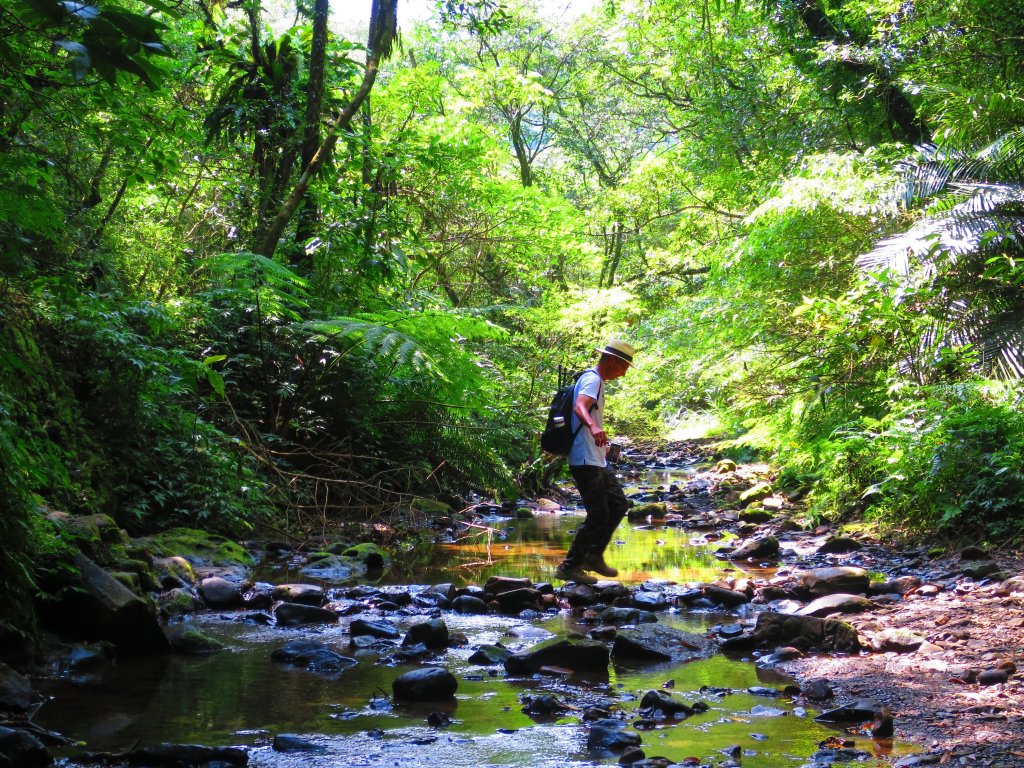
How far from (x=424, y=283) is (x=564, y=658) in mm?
Result: 12130

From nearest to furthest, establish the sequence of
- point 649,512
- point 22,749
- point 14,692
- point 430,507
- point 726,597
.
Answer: point 22,749
point 14,692
point 726,597
point 430,507
point 649,512

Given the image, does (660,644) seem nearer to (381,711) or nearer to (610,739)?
(610,739)

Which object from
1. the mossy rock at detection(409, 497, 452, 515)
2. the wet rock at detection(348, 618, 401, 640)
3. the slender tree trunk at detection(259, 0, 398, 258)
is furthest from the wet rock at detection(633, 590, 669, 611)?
the slender tree trunk at detection(259, 0, 398, 258)

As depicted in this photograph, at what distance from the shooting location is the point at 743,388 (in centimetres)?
1201

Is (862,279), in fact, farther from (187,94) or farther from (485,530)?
(187,94)

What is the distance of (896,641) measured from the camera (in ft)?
14.6

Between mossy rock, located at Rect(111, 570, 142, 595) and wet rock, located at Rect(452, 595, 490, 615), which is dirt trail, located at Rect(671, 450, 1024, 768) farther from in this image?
mossy rock, located at Rect(111, 570, 142, 595)

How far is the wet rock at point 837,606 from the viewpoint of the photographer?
17.5ft

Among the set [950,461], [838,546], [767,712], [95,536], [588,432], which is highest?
[588,432]

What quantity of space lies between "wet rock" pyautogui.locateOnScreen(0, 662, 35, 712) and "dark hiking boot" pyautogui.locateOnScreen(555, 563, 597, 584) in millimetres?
3972

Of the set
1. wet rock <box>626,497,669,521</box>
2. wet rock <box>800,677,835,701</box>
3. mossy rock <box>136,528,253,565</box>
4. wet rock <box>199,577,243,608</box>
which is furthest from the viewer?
wet rock <box>626,497,669,521</box>

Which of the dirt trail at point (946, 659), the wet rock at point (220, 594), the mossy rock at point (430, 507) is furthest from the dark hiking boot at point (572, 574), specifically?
the mossy rock at point (430, 507)

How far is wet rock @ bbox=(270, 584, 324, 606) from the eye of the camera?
18.1ft

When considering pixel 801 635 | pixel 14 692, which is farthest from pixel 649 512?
pixel 14 692
